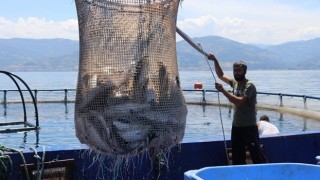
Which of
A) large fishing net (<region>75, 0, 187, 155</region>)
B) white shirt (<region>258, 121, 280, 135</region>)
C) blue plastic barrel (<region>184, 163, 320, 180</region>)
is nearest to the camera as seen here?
large fishing net (<region>75, 0, 187, 155</region>)

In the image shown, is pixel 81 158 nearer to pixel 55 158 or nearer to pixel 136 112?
pixel 55 158

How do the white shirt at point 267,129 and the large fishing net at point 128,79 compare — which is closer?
the large fishing net at point 128,79

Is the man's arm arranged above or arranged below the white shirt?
above

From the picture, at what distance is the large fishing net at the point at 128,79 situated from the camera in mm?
3092

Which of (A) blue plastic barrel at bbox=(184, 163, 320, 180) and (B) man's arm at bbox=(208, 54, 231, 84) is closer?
(A) blue plastic barrel at bbox=(184, 163, 320, 180)

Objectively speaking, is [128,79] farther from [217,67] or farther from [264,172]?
[217,67]

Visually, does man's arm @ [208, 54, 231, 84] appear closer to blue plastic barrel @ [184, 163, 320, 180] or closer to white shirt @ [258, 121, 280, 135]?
blue plastic barrel @ [184, 163, 320, 180]

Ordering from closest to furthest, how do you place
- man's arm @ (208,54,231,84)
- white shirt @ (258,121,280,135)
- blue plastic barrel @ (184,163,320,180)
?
blue plastic barrel @ (184,163,320,180), man's arm @ (208,54,231,84), white shirt @ (258,121,280,135)

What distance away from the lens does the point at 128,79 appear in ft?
10.4

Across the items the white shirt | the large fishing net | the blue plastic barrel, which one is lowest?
the white shirt

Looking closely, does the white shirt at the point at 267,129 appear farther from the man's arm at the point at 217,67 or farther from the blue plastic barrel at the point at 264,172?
the blue plastic barrel at the point at 264,172

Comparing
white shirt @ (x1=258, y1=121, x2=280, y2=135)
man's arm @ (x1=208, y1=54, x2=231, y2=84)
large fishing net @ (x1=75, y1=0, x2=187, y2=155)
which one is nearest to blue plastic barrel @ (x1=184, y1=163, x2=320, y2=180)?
large fishing net @ (x1=75, y1=0, x2=187, y2=155)

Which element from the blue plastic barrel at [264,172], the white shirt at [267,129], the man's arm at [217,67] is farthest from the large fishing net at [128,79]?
the white shirt at [267,129]

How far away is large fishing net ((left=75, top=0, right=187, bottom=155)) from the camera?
10.1 feet
